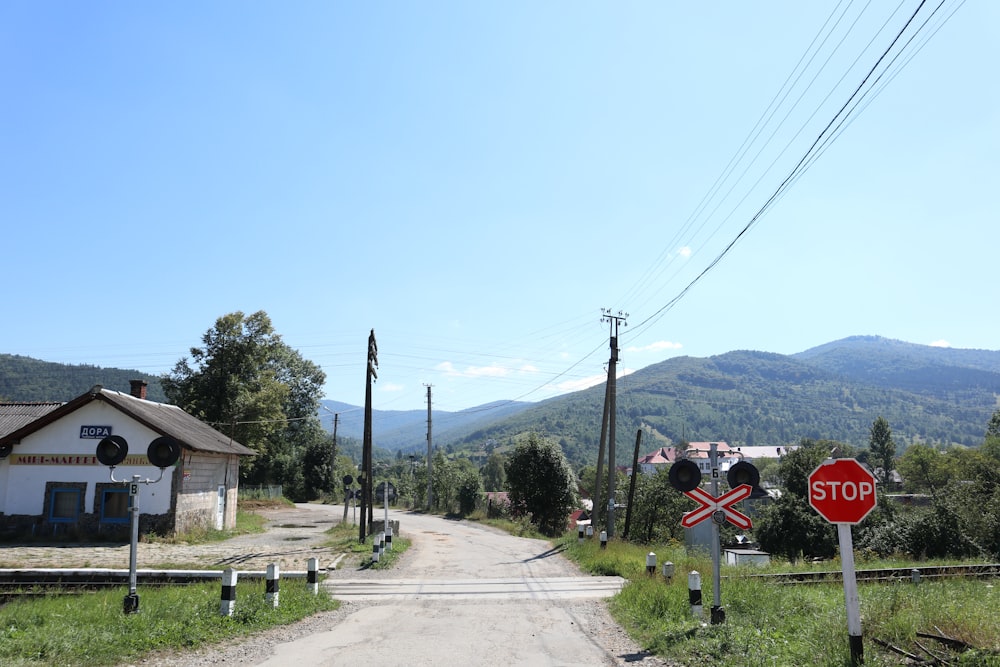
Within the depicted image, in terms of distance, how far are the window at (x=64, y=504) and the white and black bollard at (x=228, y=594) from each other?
1887cm

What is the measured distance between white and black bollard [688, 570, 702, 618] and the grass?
0.52 ft

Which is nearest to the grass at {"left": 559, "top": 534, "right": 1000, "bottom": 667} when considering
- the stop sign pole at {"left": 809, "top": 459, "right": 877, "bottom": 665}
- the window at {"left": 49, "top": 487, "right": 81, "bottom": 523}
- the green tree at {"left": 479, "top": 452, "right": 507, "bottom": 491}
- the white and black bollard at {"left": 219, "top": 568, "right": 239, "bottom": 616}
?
the stop sign pole at {"left": 809, "top": 459, "right": 877, "bottom": 665}

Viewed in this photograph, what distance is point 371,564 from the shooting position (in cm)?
1866

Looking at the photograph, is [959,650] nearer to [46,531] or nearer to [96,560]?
[96,560]

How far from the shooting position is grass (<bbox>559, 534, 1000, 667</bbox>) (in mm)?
6895

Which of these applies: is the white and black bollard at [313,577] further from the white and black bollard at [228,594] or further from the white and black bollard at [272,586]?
the white and black bollard at [228,594]

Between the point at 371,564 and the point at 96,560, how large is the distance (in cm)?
A: 826

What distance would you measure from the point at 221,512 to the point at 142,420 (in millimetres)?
7376

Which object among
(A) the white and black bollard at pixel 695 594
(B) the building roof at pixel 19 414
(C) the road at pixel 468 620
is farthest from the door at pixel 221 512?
(A) the white and black bollard at pixel 695 594

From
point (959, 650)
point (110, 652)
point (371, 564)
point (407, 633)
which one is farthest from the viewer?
point (371, 564)

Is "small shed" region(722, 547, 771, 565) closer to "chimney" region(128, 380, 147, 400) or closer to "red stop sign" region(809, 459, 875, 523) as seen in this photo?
"red stop sign" region(809, 459, 875, 523)

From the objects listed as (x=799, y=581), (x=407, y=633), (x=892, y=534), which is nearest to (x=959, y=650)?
(x=407, y=633)

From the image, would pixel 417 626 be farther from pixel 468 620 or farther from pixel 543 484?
pixel 543 484

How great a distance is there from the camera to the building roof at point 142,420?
2442 cm
